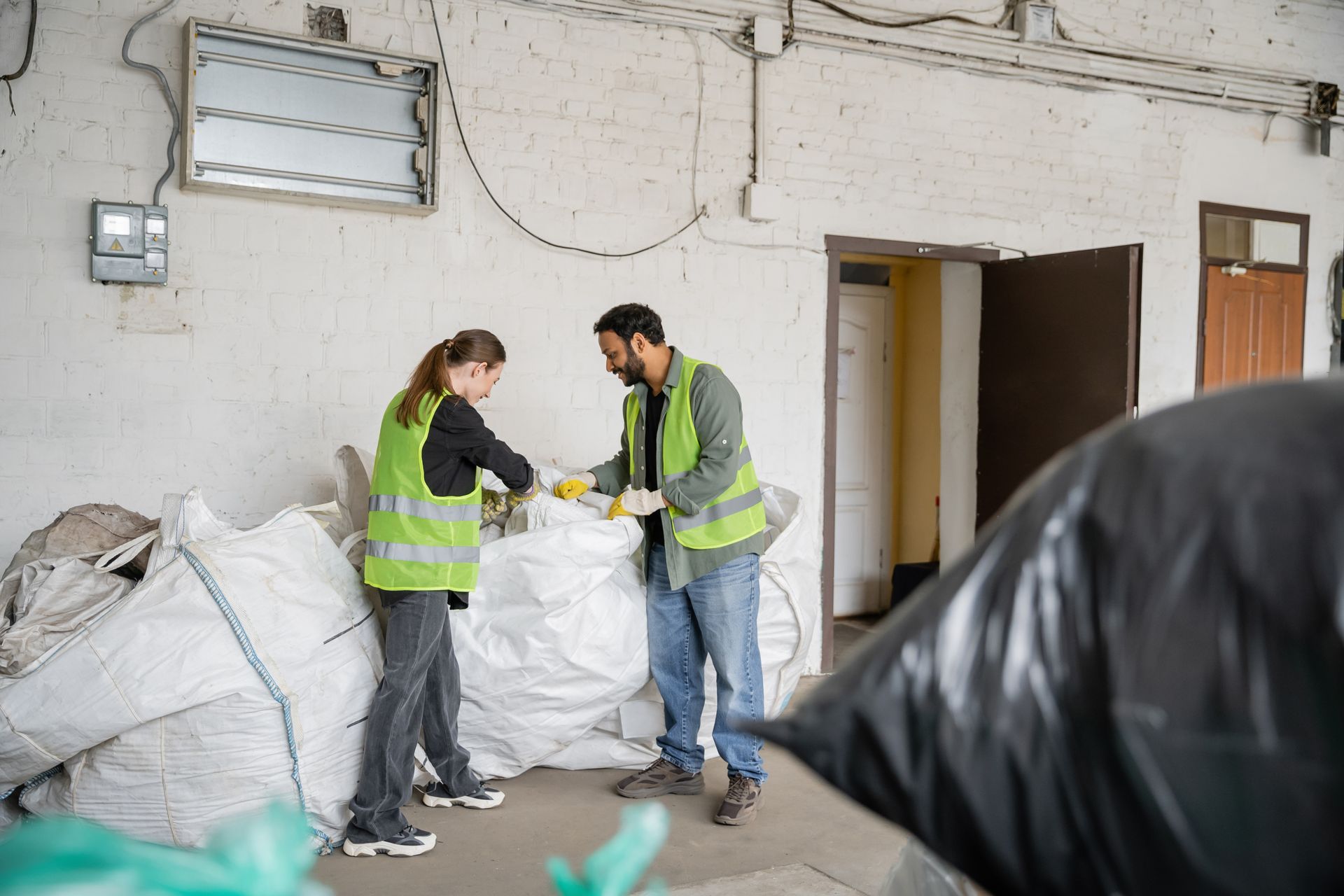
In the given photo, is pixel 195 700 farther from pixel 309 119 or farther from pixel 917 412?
pixel 917 412

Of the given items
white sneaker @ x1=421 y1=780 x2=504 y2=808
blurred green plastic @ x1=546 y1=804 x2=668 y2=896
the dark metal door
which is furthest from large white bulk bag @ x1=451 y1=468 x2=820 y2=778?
blurred green plastic @ x1=546 y1=804 x2=668 y2=896

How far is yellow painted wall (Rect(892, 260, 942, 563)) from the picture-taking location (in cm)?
623

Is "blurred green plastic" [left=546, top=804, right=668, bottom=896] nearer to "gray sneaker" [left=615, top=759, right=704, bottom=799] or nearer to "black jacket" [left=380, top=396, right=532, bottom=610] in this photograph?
"black jacket" [left=380, top=396, right=532, bottom=610]

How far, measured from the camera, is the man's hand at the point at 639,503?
3395 mm

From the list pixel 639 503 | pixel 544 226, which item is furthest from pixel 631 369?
pixel 544 226

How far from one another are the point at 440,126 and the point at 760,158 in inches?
56.1

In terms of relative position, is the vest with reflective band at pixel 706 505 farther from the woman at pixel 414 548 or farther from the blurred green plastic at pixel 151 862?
the blurred green plastic at pixel 151 862

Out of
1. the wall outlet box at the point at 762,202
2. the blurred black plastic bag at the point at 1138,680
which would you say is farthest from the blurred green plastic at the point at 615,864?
the wall outlet box at the point at 762,202

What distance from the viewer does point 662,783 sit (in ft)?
11.5

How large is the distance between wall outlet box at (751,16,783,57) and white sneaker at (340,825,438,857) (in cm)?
351

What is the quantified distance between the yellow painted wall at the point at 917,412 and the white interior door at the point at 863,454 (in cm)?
9

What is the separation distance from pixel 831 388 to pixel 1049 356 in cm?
107

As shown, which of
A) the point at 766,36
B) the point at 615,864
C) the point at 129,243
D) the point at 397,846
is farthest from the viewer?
the point at 766,36

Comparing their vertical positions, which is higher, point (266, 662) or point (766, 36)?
point (766, 36)
